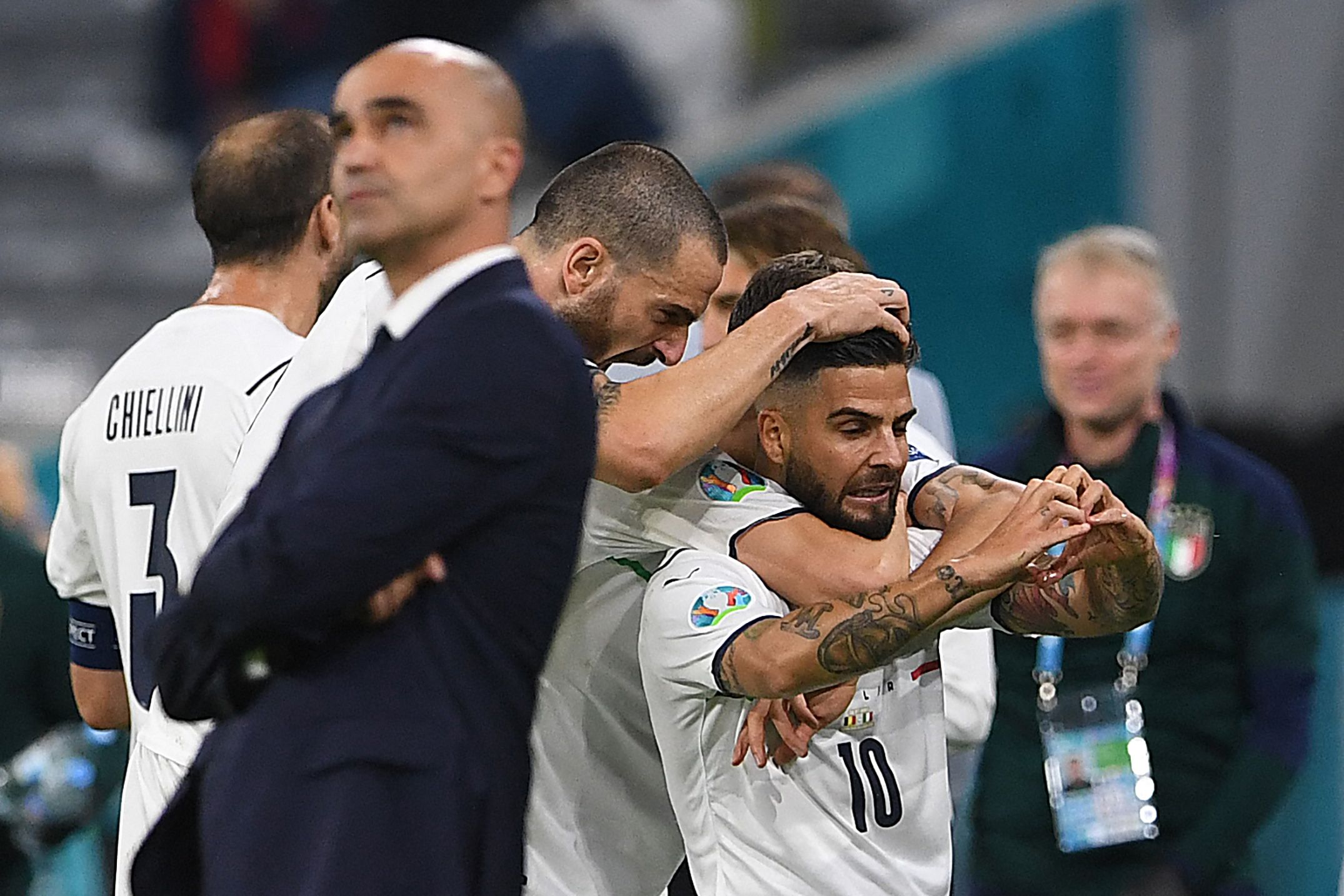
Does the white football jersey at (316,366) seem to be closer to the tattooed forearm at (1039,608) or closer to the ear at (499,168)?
the ear at (499,168)

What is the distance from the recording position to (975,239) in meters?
8.62

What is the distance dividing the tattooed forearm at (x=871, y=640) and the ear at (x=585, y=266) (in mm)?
671

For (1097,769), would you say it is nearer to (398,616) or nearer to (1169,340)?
(1169,340)

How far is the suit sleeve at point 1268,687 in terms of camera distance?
15.1 ft

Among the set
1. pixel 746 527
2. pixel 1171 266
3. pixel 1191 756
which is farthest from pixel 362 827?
pixel 1171 266

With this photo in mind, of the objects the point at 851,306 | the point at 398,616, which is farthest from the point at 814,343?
the point at 398,616

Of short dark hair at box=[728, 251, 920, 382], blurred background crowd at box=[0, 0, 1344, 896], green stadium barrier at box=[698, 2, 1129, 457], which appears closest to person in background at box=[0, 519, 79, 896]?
blurred background crowd at box=[0, 0, 1344, 896]

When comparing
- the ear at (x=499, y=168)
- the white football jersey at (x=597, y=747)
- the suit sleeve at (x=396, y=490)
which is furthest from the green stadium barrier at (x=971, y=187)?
the suit sleeve at (x=396, y=490)

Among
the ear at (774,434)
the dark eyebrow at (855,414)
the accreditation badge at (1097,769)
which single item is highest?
the dark eyebrow at (855,414)

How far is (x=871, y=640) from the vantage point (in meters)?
2.91

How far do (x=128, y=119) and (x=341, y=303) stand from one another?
824cm

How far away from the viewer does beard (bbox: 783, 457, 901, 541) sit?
313 cm

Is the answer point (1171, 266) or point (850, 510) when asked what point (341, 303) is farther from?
point (1171, 266)

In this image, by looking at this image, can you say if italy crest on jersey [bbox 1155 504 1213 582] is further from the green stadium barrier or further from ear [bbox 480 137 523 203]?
the green stadium barrier
